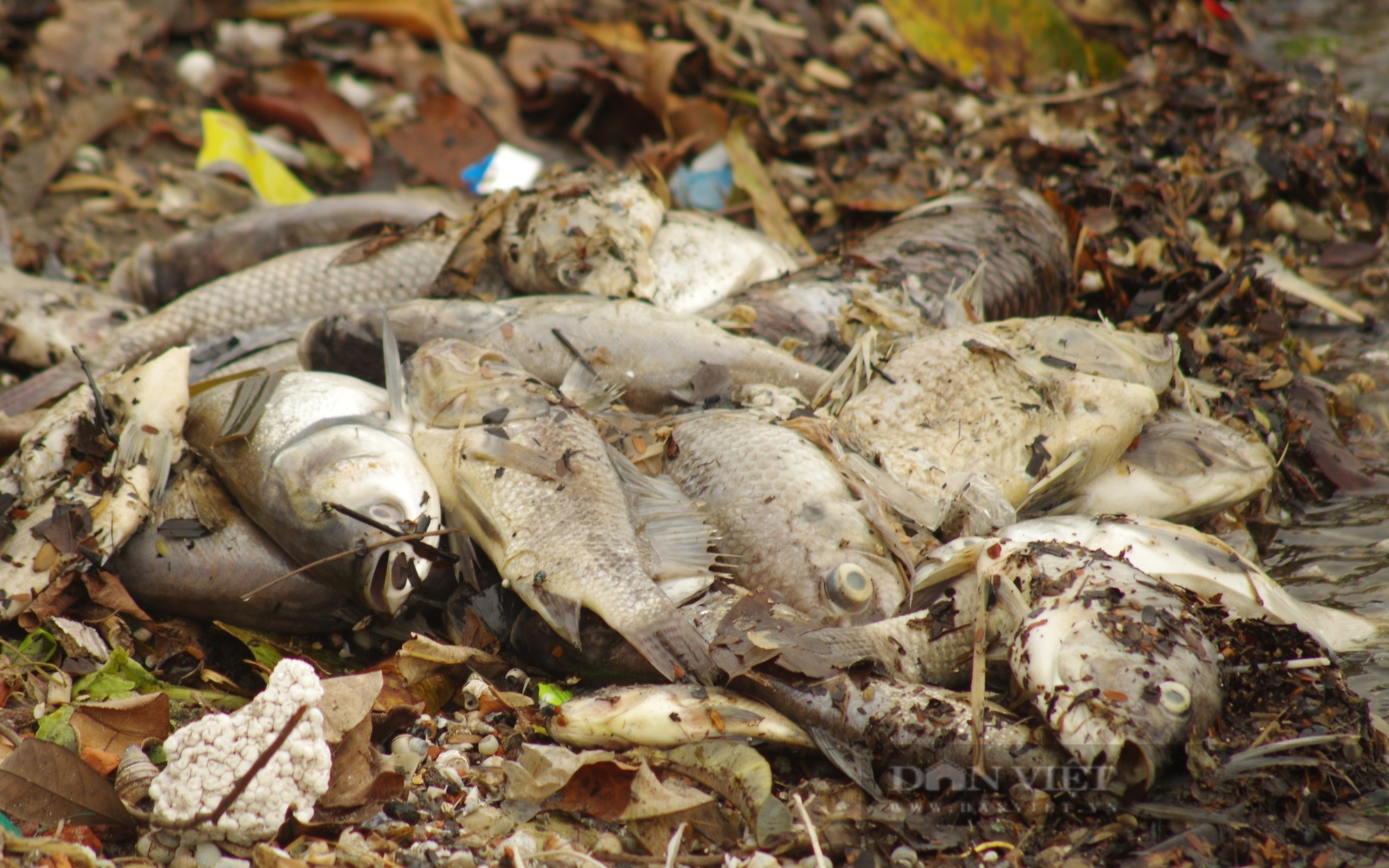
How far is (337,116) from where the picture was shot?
585 cm

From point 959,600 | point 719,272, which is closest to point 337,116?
A: point 719,272

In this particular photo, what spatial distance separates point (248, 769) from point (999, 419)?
2303 millimetres

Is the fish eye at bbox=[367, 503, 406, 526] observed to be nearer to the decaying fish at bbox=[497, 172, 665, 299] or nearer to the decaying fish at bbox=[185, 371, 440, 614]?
the decaying fish at bbox=[185, 371, 440, 614]

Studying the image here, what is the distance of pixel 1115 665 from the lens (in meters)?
2.28

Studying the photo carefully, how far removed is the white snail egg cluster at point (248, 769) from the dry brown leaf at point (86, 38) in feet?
17.2

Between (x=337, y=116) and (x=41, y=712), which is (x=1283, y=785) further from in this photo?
(x=337, y=116)

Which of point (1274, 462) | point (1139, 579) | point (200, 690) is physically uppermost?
point (1139, 579)

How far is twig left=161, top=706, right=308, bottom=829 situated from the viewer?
86.4 inches

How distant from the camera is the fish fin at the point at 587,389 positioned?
3.36 metres

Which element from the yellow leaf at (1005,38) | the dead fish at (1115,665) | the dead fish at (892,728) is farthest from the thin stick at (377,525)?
the yellow leaf at (1005,38)

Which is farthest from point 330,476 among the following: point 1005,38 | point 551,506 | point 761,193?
point 1005,38

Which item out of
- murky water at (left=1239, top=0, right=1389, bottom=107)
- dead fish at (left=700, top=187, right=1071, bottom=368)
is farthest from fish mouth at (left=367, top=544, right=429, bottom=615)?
murky water at (left=1239, top=0, right=1389, bottom=107)

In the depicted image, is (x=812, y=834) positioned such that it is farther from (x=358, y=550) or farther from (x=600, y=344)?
(x=600, y=344)

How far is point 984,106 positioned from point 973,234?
1962 mm
